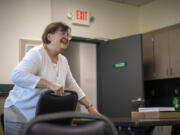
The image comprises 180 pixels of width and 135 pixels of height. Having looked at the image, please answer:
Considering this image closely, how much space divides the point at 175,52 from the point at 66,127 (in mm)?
4211

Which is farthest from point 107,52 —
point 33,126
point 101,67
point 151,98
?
point 33,126

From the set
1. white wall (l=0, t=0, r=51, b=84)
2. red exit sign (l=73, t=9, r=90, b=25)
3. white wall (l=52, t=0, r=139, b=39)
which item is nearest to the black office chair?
white wall (l=0, t=0, r=51, b=84)

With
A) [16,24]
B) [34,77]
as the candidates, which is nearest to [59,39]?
[34,77]

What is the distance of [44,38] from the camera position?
2.43 meters

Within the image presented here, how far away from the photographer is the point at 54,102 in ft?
6.43

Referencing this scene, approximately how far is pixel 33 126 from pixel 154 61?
4.51 m

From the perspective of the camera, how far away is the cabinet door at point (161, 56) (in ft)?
16.9

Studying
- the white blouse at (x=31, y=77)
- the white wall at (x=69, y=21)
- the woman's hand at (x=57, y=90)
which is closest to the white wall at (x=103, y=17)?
the white wall at (x=69, y=21)

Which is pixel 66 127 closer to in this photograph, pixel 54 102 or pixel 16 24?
pixel 54 102

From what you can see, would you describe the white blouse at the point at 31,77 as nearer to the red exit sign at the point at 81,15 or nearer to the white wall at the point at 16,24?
A: the white wall at the point at 16,24

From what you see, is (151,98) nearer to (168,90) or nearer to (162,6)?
(168,90)

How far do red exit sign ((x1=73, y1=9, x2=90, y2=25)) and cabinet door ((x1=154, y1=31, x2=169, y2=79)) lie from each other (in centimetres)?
133

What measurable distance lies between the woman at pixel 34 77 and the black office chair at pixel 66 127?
0.84 m

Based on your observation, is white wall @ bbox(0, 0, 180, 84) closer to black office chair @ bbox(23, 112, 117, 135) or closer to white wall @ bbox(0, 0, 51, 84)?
white wall @ bbox(0, 0, 51, 84)
